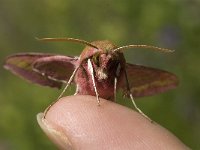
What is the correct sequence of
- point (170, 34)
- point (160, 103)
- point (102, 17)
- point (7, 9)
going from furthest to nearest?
point (7, 9), point (102, 17), point (170, 34), point (160, 103)

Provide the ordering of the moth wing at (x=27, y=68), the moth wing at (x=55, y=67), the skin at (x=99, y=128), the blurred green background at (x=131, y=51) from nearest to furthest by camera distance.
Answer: the skin at (x=99, y=128) → the moth wing at (x=55, y=67) → the moth wing at (x=27, y=68) → the blurred green background at (x=131, y=51)

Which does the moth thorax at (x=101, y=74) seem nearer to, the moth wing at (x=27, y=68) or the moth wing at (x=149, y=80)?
the moth wing at (x=149, y=80)

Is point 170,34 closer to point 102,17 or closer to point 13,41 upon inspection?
point 102,17

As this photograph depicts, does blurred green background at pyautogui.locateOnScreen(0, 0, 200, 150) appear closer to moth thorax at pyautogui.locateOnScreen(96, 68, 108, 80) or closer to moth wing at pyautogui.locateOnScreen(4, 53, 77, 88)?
moth wing at pyautogui.locateOnScreen(4, 53, 77, 88)

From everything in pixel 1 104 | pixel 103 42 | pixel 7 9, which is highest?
pixel 103 42

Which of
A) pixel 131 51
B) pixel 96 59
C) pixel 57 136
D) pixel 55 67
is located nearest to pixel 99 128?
pixel 57 136

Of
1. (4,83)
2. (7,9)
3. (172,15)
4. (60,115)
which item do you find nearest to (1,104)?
(4,83)

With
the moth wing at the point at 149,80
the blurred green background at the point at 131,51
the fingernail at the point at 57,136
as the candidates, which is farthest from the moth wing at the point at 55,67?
the blurred green background at the point at 131,51
